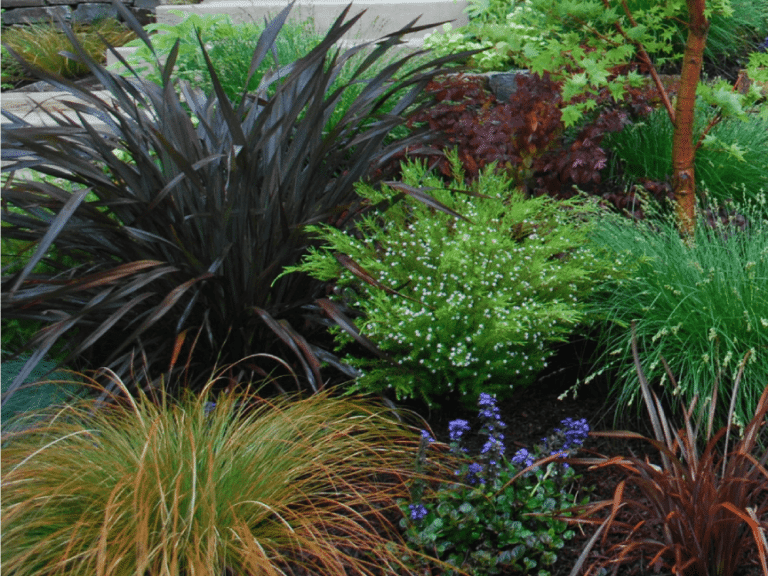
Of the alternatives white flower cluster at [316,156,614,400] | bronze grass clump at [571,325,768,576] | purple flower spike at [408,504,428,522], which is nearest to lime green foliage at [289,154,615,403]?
white flower cluster at [316,156,614,400]

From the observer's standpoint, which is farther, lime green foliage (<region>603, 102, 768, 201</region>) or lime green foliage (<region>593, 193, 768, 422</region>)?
lime green foliage (<region>603, 102, 768, 201</region>)

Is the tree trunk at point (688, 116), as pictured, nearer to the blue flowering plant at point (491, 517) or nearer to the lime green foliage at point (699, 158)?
the lime green foliage at point (699, 158)

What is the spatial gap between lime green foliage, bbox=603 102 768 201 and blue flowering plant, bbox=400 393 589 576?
2556 mm

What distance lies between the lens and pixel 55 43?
7402mm

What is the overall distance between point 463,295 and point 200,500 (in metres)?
1.18

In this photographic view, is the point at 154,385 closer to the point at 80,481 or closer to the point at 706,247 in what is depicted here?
the point at 80,481

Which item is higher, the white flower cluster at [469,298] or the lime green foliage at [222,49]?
the lime green foliage at [222,49]

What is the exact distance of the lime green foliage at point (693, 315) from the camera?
2.74 meters

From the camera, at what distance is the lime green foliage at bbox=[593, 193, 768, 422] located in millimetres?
2742

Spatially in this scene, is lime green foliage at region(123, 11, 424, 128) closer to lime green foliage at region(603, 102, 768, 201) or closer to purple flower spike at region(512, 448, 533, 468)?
lime green foliage at region(603, 102, 768, 201)

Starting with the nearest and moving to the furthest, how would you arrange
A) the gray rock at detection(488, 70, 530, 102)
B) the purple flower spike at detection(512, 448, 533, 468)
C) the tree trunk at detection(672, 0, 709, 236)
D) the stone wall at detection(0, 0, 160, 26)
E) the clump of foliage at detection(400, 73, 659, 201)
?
the purple flower spike at detection(512, 448, 533, 468), the tree trunk at detection(672, 0, 709, 236), the clump of foliage at detection(400, 73, 659, 201), the gray rock at detection(488, 70, 530, 102), the stone wall at detection(0, 0, 160, 26)

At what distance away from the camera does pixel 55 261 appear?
3369mm

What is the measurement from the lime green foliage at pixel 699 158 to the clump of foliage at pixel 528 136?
297 mm

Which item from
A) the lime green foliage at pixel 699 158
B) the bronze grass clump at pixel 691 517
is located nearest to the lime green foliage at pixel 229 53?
the lime green foliage at pixel 699 158
